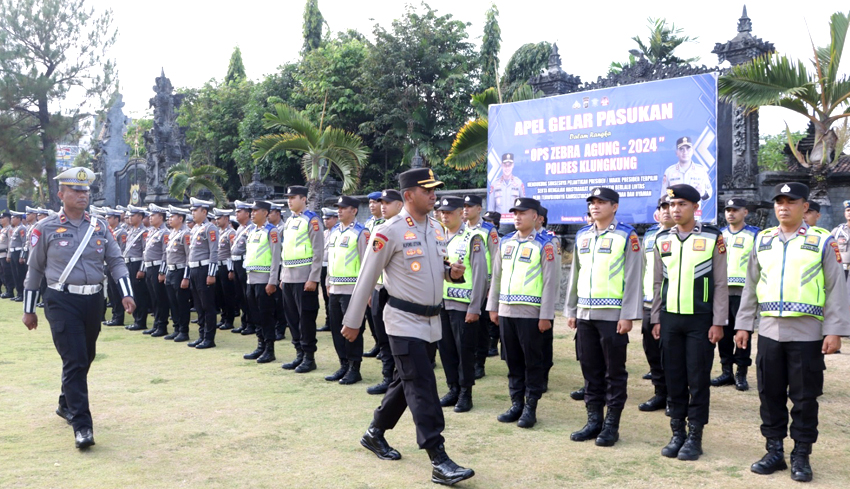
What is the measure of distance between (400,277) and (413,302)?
0.61 feet

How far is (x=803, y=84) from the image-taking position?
10281 mm

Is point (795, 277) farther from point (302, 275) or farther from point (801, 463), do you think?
point (302, 275)

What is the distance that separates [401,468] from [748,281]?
270 centimetres

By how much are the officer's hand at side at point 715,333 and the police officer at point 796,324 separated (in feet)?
0.83

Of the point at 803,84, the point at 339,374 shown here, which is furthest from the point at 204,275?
the point at 803,84

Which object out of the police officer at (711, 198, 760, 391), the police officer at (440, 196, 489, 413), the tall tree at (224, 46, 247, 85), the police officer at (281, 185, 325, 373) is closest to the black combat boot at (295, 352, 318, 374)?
the police officer at (281, 185, 325, 373)

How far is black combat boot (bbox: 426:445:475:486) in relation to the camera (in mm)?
4340

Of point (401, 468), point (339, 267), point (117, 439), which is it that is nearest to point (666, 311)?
point (401, 468)

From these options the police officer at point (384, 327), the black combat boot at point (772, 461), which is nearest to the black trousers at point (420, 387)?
the black combat boot at point (772, 461)

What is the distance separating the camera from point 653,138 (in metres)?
10.6

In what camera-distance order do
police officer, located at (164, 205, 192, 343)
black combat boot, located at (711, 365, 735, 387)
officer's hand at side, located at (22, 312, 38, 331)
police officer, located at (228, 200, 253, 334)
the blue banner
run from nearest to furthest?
officer's hand at side, located at (22, 312, 38, 331)
black combat boot, located at (711, 365, 735, 387)
the blue banner
police officer, located at (164, 205, 192, 343)
police officer, located at (228, 200, 253, 334)

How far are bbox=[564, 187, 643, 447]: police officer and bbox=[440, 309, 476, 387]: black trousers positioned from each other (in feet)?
3.89

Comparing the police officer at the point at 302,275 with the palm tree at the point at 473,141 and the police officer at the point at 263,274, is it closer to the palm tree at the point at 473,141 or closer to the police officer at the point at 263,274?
the police officer at the point at 263,274

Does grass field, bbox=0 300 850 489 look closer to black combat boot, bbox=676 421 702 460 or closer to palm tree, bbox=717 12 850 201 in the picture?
black combat boot, bbox=676 421 702 460
